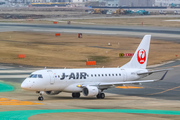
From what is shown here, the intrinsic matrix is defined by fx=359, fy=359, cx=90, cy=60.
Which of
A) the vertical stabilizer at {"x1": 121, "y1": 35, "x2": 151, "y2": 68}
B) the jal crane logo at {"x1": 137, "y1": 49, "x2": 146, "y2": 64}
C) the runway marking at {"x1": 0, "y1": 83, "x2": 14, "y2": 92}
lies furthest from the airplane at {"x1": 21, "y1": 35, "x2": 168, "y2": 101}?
the runway marking at {"x1": 0, "y1": 83, "x2": 14, "y2": 92}

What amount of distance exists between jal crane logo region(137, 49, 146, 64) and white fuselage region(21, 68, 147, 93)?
3206 millimetres

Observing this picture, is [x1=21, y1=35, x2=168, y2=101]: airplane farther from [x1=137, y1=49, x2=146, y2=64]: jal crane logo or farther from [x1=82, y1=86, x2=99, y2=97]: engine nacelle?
[x1=137, y1=49, x2=146, y2=64]: jal crane logo

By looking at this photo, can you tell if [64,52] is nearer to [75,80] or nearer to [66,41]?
[66,41]

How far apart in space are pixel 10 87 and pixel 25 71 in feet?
47.0

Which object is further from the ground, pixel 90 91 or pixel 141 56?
pixel 141 56

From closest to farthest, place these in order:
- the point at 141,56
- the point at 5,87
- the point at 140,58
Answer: the point at 140,58 < the point at 141,56 < the point at 5,87

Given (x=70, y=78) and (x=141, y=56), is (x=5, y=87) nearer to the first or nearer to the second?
(x=70, y=78)

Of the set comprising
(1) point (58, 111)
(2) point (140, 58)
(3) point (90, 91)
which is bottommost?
(3) point (90, 91)


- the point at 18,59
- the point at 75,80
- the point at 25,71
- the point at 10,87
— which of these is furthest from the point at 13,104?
the point at 18,59

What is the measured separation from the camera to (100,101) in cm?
4369

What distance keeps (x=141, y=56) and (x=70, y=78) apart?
40.5 ft

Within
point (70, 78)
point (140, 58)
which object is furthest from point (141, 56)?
point (70, 78)

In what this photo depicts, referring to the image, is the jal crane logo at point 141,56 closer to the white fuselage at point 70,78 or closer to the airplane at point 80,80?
the airplane at point 80,80

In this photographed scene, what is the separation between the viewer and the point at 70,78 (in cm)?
4450
